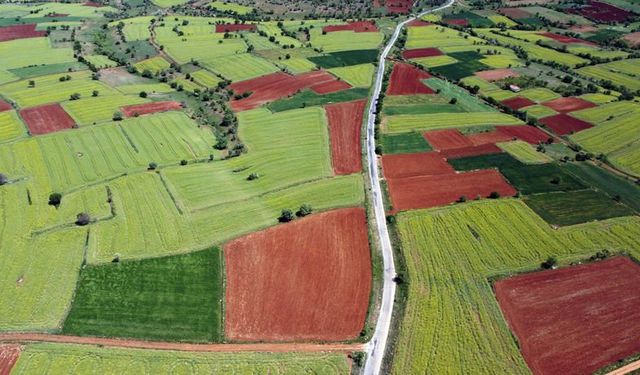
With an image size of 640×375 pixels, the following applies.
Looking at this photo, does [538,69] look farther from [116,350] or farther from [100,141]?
[116,350]

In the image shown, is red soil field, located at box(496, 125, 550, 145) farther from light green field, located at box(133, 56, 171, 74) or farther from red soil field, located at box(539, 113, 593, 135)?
light green field, located at box(133, 56, 171, 74)

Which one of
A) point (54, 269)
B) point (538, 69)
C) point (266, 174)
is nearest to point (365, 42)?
point (538, 69)

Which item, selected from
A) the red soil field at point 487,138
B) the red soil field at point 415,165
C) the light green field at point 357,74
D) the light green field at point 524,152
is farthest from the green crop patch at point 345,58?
the light green field at point 524,152

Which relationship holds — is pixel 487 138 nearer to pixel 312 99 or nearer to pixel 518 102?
pixel 518 102

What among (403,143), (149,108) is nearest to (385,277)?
(403,143)

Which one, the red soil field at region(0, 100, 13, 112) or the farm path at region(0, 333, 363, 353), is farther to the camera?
the red soil field at region(0, 100, 13, 112)

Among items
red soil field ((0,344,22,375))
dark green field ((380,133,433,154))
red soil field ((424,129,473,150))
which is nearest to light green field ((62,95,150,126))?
dark green field ((380,133,433,154))
